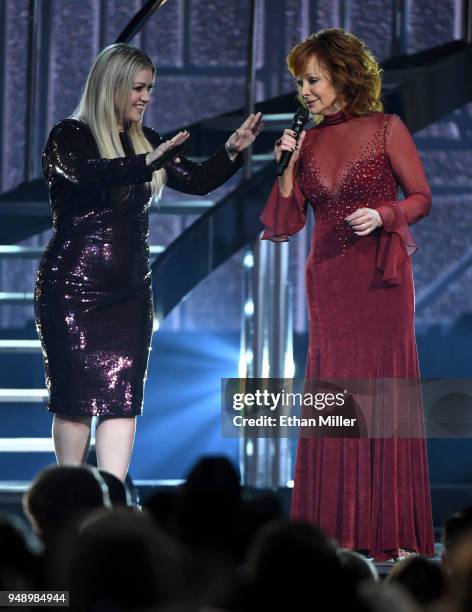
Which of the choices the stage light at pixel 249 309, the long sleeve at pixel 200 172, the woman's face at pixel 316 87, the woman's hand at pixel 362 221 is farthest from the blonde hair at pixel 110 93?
the stage light at pixel 249 309

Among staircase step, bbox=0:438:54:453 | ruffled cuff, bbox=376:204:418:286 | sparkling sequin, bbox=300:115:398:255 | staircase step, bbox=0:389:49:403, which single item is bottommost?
staircase step, bbox=0:438:54:453

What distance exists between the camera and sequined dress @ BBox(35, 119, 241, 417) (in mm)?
3367

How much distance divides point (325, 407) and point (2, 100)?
3067 mm

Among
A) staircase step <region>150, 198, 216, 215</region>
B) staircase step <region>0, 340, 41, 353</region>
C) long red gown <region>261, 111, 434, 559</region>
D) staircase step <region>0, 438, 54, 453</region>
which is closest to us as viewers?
long red gown <region>261, 111, 434, 559</region>

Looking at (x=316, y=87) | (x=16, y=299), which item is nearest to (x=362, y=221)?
(x=316, y=87)

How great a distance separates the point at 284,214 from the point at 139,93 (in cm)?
49

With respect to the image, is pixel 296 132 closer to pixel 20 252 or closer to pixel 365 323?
pixel 365 323

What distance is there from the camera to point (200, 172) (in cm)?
354

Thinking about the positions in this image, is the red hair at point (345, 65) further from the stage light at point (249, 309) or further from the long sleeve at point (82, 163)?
the stage light at point (249, 309)

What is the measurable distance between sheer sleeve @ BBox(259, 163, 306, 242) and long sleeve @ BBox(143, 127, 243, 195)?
220 mm

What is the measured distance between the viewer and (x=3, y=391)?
4105 mm

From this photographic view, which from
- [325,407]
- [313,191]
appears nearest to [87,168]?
[313,191]

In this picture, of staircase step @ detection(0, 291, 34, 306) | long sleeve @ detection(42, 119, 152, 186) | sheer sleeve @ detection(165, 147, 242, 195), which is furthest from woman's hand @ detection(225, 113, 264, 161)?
staircase step @ detection(0, 291, 34, 306)

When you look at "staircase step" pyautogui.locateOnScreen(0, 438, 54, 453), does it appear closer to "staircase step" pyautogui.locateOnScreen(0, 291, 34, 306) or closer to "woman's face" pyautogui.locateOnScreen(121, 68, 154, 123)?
"staircase step" pyautogui.locateOnScreen(0, 291, 34, 306)
